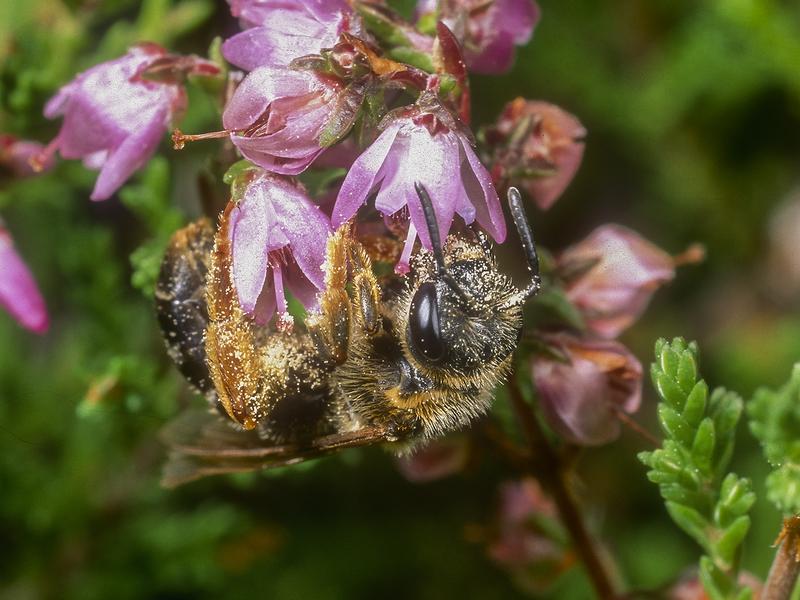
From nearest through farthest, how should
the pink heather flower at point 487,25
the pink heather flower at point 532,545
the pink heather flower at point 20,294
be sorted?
the pink heather flower at point 487,25 < the pink heather flower at point 20,294 < the pink heather flower at point 532,545

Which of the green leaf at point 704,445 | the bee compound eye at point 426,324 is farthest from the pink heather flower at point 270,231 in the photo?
the green leaf at point 704,445

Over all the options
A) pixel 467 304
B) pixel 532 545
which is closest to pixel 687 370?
pixel 467 304

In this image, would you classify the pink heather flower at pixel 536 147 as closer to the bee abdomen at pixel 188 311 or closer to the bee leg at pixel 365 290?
the bee leg at pixel 365 290

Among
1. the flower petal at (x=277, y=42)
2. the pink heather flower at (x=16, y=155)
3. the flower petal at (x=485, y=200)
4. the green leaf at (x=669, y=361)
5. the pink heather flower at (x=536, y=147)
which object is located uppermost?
the flower petal at (x=277, y=42)

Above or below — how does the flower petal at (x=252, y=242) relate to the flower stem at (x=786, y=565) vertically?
above

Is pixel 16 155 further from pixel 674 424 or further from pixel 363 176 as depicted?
pixel 674 424

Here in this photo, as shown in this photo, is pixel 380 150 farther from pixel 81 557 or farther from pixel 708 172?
pixel 708 172

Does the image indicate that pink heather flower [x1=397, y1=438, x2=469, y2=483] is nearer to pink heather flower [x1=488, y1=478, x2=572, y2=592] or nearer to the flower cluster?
pink heather flower [x1=488, y1=478, x2=572, y2=592]
